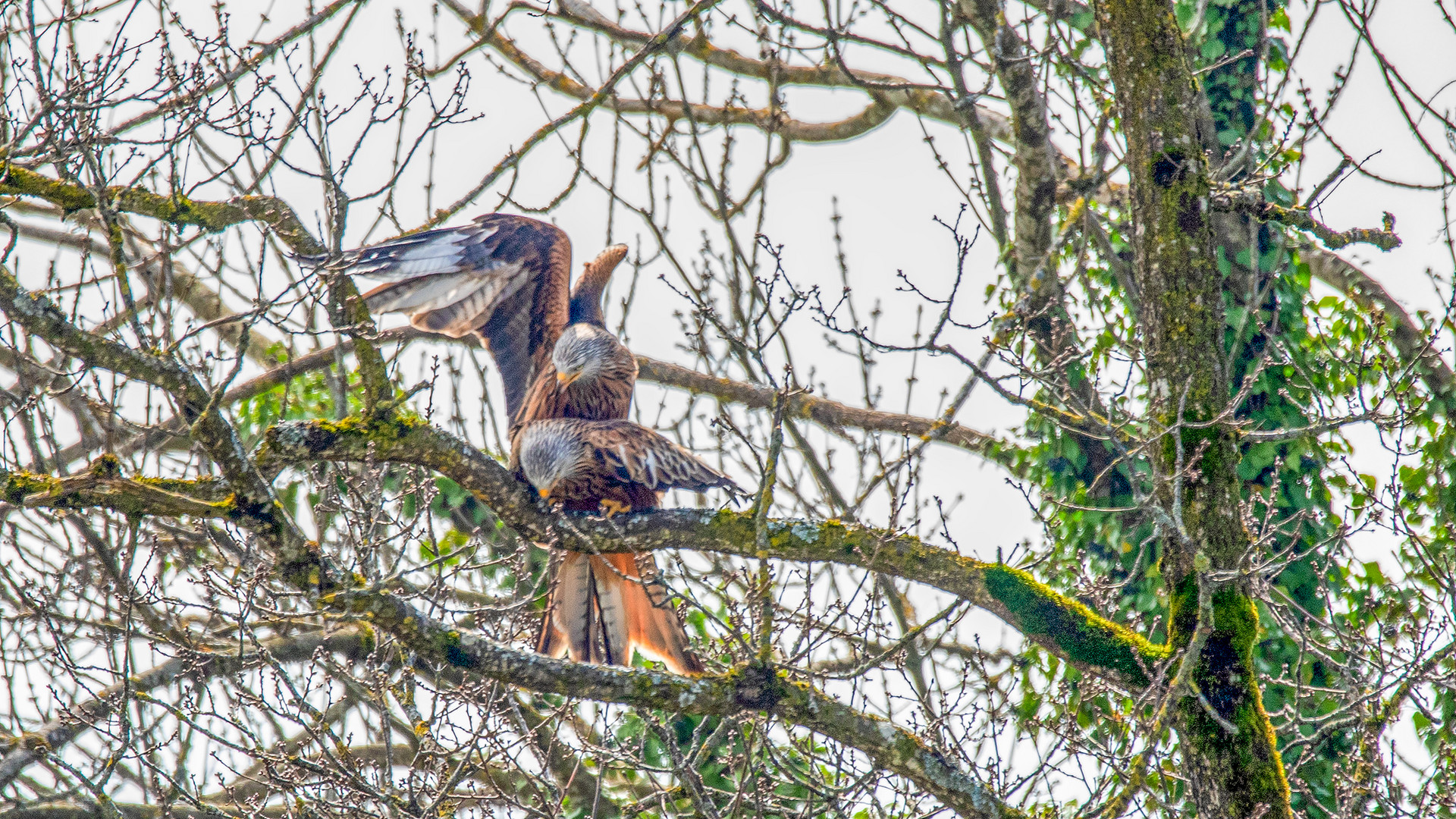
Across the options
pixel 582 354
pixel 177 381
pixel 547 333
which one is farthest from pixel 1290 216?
pixel 177 381

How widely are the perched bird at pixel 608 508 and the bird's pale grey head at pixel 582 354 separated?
0.79 feet

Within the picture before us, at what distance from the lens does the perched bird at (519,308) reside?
4.32 m

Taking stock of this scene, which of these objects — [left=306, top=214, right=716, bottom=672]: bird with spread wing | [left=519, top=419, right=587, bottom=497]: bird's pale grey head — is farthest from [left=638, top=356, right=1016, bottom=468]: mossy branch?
[left=519, top=419, right=587, bottom=497]: bird's pale grey head

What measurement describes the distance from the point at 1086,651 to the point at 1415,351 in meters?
2.36

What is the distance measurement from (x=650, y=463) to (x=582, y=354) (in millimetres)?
563

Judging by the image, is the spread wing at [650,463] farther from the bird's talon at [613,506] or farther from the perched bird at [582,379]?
the perched bird at [582,379]

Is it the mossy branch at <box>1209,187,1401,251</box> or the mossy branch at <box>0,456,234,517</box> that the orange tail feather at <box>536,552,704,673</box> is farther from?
the mossy branch at <box>1209,187,1401,251</box>

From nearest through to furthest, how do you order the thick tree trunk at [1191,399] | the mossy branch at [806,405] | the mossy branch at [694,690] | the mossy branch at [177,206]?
the mossy branch at [694,690] < the thick tree trunk at [1191,399] < the mossy branch at [177,206] < the mossy branch at [806,405]

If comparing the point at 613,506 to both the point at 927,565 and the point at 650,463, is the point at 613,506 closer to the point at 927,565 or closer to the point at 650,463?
the point at 650,463

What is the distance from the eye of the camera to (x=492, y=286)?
180 inches

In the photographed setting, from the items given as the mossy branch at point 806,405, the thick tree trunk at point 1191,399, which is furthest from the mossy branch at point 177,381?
the mossy branch at point 806,405

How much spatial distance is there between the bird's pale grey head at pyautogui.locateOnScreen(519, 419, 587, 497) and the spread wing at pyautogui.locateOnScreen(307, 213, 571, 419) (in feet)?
1.68

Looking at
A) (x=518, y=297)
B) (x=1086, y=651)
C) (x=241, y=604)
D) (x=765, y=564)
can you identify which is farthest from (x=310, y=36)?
(x=1086, y=651)

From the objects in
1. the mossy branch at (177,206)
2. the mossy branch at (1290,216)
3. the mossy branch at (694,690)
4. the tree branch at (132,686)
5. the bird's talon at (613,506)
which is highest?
the mossy branch at (177,206)
